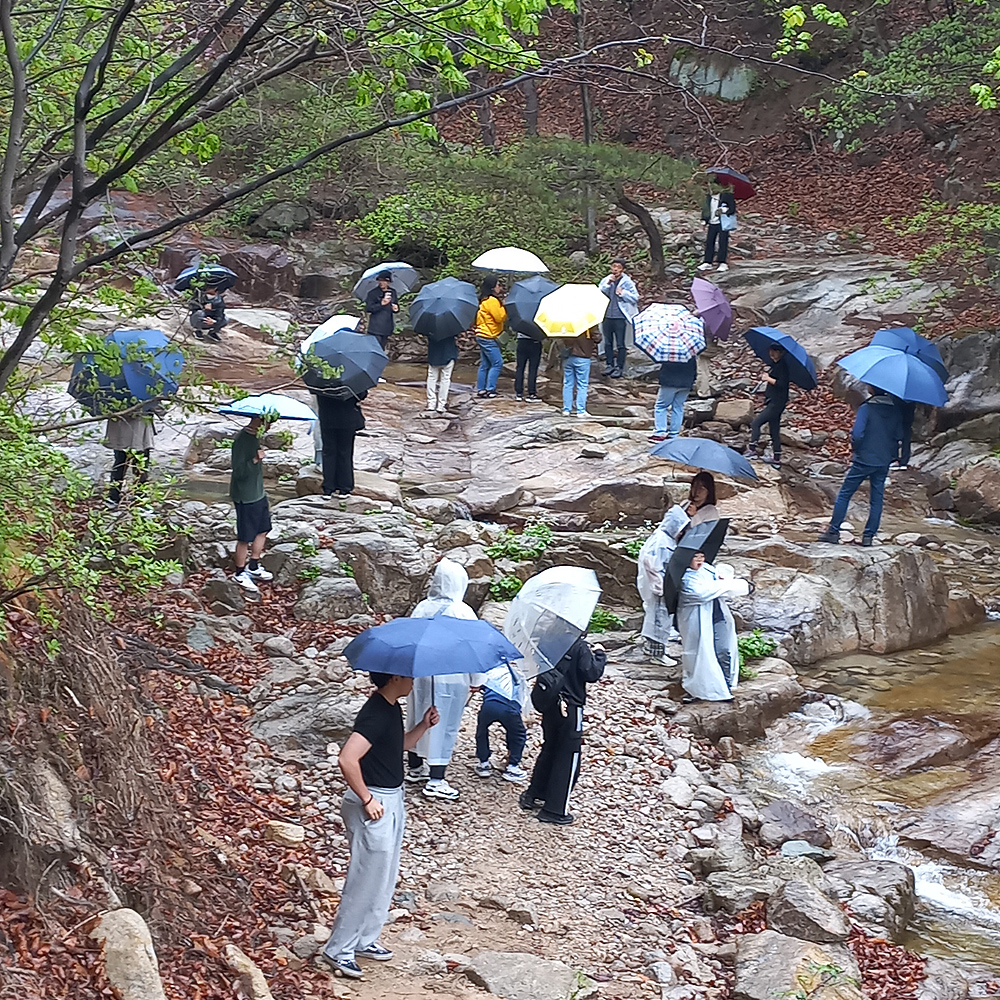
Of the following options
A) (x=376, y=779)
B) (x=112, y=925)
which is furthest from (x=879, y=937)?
(x=112, y=925)

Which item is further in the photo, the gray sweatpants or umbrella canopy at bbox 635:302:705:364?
umbrella canopy at bbox 635:302:705:364

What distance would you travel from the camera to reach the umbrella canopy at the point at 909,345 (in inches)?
510

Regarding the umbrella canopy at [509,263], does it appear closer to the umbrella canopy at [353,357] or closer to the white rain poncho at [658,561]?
the umbrella canopy at [353,357]

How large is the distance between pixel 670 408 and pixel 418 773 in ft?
29.0

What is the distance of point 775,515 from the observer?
14.1 meters

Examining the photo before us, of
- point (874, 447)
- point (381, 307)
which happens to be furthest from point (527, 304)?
point (874, 447)

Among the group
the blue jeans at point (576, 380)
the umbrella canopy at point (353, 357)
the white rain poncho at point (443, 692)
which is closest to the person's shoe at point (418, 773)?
the white rain poncho at point (443, 692)

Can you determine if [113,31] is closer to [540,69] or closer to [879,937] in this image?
[540,69]

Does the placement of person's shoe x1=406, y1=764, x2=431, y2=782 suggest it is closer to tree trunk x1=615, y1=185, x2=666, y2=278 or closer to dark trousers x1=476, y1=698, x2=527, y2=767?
dark trousers x1=476, y1=698, x2=527, y2=767

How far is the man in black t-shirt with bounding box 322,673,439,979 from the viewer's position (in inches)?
225

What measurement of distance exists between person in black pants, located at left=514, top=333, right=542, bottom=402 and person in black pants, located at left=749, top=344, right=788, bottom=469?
3.61 m

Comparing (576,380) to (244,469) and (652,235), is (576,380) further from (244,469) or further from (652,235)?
(244,469)

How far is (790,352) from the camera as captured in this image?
14438 mm

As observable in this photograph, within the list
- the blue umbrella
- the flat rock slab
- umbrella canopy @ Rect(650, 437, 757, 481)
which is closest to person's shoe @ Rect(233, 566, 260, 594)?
umbrella canopy @ Rect(650, 437, 757, 481)
